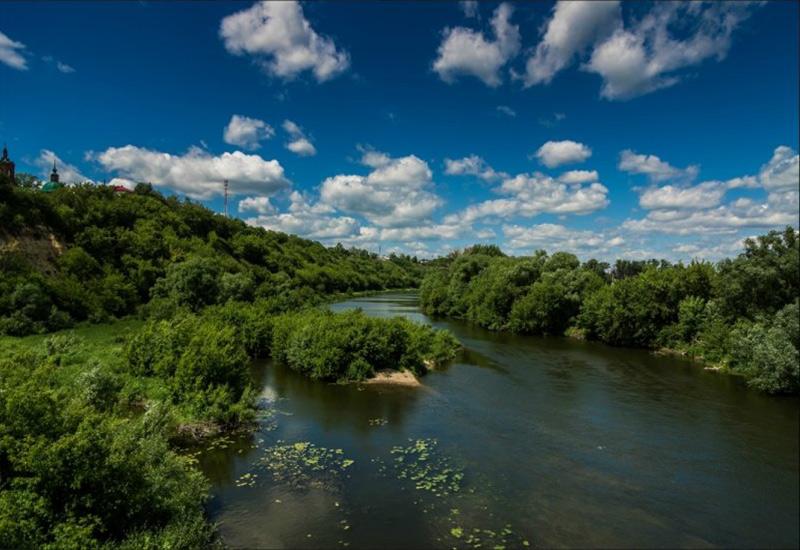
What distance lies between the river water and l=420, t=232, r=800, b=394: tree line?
3.96 meters

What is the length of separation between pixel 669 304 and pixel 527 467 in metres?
41.7

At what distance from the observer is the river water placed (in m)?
16.7

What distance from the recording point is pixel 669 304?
55.3 m

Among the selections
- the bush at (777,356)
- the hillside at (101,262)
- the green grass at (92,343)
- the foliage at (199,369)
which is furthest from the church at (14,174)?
the bush at (777,356)

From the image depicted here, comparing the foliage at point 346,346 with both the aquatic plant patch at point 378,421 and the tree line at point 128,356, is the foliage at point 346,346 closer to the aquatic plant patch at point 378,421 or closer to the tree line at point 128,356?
the tree line at point 128,356

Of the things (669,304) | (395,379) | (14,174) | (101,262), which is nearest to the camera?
(395,379)

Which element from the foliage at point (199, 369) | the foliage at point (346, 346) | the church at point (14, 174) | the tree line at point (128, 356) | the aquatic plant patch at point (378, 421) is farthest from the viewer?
the church at point (14, 174)

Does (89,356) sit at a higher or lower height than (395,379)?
higher

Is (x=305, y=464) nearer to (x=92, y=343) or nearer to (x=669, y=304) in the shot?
(x=92, y=343)

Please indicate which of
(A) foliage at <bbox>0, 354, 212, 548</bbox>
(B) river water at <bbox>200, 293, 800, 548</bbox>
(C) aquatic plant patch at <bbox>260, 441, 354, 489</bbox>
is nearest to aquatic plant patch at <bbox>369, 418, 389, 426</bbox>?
(B) river water at <bbox>200, 293, 800, 548</bbox>

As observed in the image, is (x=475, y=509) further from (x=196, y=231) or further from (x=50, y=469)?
(x=196, y=231)

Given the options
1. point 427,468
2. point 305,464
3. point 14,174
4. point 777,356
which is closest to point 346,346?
point 305,464

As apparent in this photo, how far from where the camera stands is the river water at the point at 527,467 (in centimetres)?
1669

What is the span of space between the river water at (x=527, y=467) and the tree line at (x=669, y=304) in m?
3.96
